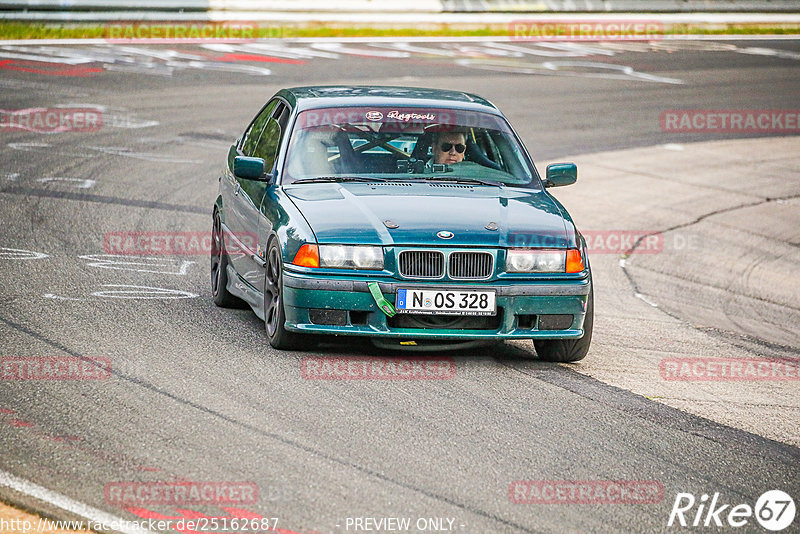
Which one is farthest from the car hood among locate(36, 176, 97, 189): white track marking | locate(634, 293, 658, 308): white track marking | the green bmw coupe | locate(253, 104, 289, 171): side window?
locate(36, 176, 97, 189): white track marking

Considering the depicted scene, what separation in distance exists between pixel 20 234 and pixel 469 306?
223 inches

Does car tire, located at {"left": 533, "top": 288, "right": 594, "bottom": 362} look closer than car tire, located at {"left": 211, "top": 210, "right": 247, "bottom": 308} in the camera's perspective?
Yes

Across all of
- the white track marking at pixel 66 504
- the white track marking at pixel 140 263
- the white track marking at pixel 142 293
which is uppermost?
the white track marking at pixel 66 504

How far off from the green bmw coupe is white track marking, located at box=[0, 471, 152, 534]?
8.42 feet

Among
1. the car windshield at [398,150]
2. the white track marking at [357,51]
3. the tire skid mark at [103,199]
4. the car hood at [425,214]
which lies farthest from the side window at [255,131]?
the white track marking at [357,51]

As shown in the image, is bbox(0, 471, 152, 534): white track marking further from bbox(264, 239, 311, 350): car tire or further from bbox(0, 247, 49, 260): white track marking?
bbox(0, 247, 49, 260): white track marking

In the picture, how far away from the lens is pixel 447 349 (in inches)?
310

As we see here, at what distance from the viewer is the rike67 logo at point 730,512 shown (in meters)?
5.30

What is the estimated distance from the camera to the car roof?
361 inches

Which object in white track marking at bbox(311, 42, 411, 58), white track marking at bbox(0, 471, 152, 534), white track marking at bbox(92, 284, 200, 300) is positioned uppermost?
white track marking at bbox(0, 471, 152, 534)

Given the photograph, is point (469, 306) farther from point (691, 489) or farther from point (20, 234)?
point (20, 234)

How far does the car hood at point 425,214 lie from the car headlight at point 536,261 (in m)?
0.06

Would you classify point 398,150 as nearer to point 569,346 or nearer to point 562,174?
point 562,174

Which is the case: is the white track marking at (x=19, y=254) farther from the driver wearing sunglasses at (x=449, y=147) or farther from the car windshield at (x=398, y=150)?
the driver wearing sunglasses at (x=449, y=147)
